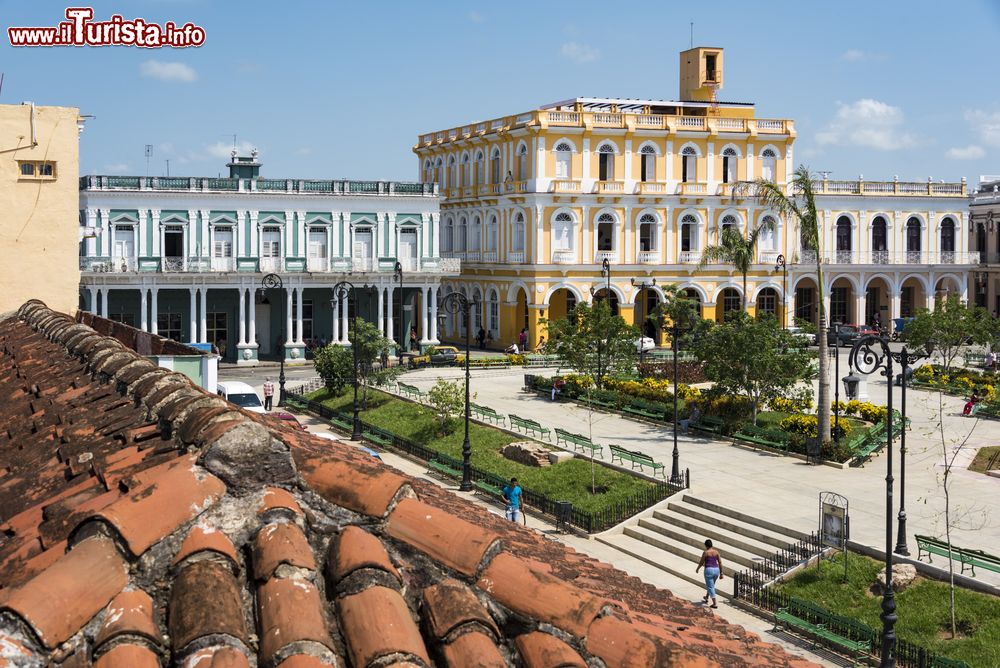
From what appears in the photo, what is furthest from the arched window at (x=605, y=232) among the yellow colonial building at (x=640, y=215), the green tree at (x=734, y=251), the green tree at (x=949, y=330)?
the green tree at (x=949, y=330)

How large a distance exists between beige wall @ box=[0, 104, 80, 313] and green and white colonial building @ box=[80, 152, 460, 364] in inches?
1135

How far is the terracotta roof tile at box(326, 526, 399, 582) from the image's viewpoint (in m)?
3.98

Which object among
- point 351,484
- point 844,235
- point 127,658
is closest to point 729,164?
point 844,235

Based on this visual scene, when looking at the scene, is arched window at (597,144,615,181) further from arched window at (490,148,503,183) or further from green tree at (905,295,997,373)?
green tree at (905,295,997,373)

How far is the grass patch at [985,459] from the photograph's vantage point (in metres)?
27.3

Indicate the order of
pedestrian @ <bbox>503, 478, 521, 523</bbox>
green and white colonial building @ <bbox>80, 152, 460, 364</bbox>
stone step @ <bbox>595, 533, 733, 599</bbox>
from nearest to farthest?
stone step @ <bbox>595, 533, 733, 599</bbox> → pedestrian @ <bbox>503, 478, 521, 523</bbox> → green and white colonial building @ <bbox>80, 152, 460, 364</bbox>

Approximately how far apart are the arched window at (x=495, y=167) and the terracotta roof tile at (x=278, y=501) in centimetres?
5479

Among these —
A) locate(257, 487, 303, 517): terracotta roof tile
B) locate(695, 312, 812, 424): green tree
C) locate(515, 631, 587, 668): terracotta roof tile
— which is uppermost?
locate(257, 487, 303, 517): terracotta roof tile

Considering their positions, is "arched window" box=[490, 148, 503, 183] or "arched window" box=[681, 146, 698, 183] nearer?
"arched window" box=[681, 146, 698, 183]

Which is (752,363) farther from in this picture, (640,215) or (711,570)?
(640,215)

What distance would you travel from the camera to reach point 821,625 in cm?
1791

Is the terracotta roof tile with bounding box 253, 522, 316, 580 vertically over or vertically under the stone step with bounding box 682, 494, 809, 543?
over

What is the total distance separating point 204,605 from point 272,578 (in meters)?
0.27

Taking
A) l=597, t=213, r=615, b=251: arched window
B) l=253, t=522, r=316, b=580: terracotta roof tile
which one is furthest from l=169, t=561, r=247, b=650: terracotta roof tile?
l=597, t=213, r=615, b=251: arched window
